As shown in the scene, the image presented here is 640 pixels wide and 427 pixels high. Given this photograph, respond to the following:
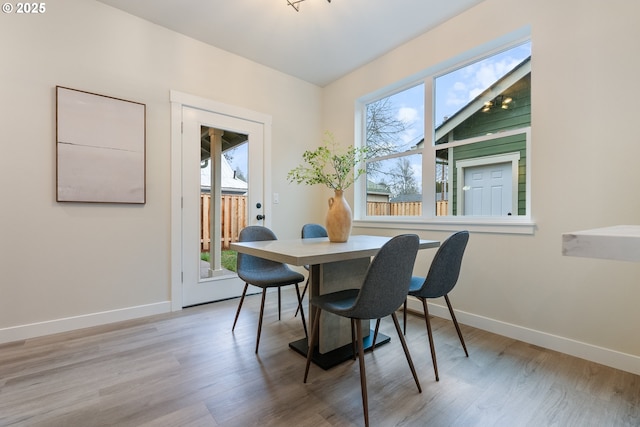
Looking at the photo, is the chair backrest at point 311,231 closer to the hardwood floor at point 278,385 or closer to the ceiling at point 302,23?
the hardwood floor at point 278,385

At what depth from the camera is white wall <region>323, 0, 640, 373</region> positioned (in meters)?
1.73

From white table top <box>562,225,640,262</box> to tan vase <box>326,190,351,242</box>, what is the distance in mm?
1381

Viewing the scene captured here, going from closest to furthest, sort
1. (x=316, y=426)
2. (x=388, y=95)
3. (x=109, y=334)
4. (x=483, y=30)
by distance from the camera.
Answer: (x=316, y=426) < (x=109, y=334) < (x=483, y=30) < (x=388, y=95)

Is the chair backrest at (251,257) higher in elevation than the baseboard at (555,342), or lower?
higher

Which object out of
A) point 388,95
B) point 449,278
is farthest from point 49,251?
point 388,95

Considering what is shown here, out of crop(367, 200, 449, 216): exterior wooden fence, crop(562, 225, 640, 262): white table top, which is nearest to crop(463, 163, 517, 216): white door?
crop(367, 200, 449, 216): exterior wooden fence

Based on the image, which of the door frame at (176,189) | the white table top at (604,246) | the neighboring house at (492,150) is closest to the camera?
the white table top at (604,246)

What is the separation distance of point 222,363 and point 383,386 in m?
0.97

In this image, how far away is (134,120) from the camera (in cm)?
253

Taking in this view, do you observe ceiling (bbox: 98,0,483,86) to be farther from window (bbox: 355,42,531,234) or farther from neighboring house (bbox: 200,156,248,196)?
neighboring house (bbox: 200,156,248,196)

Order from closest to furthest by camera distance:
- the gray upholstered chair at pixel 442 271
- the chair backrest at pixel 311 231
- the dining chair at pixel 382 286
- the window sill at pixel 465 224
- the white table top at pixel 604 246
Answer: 1. the white table top at pixel 604 246
2. the dining chair at pixel 382 286
3. the gray upholstered chair at pixel 442 271
4. the window sill at pixel 465 224
5. the chair backrest at pixel 311 231

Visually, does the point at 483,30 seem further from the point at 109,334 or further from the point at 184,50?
the point at 109,334

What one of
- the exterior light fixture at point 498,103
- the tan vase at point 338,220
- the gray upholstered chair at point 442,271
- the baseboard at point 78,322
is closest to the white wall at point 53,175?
the baseboard at point 78,322

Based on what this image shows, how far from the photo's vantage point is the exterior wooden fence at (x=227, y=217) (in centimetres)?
297
